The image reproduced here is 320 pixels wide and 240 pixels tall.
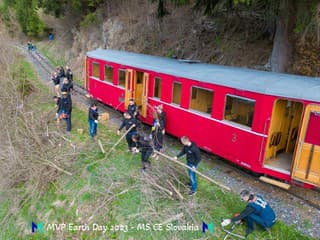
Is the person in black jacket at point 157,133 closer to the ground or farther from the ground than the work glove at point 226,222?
farther from the ground

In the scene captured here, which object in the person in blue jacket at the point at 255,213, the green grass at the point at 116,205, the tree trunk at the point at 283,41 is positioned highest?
the tree trunk at the point at 283,41

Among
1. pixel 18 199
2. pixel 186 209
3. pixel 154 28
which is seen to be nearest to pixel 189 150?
pixel 186 209

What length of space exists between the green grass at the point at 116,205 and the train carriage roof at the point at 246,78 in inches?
116

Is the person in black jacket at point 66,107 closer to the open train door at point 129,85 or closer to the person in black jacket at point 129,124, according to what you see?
the open train door at point 129,85

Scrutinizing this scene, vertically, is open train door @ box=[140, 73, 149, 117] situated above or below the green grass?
above

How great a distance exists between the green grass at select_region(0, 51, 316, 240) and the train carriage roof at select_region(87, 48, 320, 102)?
2.94 meters

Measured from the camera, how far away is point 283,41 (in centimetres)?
1184

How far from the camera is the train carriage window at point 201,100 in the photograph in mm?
9123

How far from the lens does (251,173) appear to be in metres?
8.99

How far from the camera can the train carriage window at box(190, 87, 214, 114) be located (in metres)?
9.12

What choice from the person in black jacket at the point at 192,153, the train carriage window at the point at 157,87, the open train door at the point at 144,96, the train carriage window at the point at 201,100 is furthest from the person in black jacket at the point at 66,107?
the person in black jacket at the point at 192,153

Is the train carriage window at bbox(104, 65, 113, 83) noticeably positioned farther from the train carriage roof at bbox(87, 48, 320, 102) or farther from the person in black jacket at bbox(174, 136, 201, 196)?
the person in black jacket at bbox(174, 136, 201, 196)

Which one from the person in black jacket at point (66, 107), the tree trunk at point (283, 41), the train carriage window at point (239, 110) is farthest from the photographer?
the person in black jacket at point (66, 107)

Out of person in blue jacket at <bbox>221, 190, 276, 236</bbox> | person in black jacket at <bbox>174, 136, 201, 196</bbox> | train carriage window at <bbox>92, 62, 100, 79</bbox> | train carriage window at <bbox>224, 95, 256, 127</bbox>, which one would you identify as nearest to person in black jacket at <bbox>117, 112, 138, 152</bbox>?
person in black jacket at <bbox>174, 136, 201, 196</bbox>
